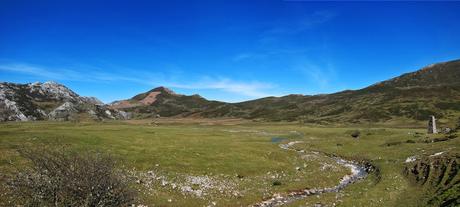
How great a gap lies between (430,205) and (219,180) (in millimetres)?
21942

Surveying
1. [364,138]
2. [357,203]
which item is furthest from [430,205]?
[364,138]

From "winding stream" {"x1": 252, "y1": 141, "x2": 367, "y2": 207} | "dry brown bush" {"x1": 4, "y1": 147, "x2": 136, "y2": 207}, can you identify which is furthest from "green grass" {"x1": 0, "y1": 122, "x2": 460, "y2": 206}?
"dry brown bush" {"x1": 4, "y1": 147, "x2": 136, "y2": 207}

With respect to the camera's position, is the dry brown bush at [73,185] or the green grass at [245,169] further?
the green grass at [245,169]

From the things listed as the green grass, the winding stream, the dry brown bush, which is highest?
the dry brown bush

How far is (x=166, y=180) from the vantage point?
40.4 meters

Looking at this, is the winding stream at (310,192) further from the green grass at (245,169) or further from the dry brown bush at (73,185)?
the dry brown bush at (73,185)

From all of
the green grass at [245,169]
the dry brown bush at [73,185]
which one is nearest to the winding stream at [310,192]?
the green grass at [245,169]

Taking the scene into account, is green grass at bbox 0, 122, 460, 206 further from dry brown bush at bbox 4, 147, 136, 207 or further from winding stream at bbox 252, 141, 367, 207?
dry brown bush at bbox 4, 147, 136, 207

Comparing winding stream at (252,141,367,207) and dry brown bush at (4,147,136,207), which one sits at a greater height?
dry brown bush at (4,147,136,207)

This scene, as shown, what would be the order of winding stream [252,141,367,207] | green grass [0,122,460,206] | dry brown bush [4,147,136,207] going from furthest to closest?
winding stream [252,141,367,207] < green grass [0,122,460,206] < dry brown bush [4,147,136,207]

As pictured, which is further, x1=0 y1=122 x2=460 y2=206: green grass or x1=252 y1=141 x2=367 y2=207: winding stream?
x1=252 y1=141 x2=367 y2=207: winding stream

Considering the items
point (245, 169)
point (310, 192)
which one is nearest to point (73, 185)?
point (310, 192)

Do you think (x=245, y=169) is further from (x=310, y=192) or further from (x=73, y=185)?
(x=73, y=185)

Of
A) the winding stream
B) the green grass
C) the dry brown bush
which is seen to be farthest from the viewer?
the winding stream
